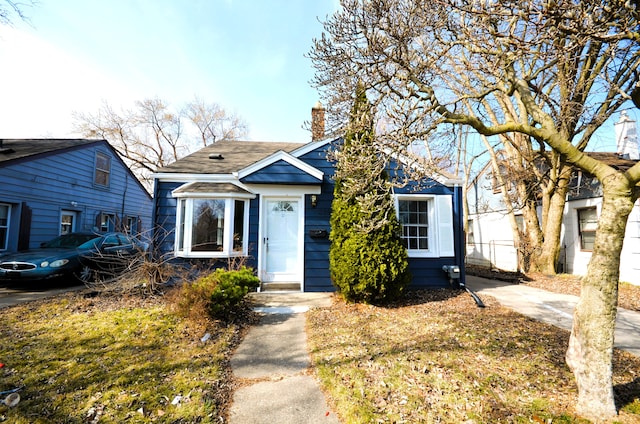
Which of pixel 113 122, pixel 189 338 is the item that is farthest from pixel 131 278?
pixel 113 122

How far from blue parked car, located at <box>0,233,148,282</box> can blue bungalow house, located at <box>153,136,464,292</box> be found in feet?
3.82

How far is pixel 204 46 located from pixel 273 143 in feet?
12.4

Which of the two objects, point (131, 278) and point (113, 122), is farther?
point (113, 122)

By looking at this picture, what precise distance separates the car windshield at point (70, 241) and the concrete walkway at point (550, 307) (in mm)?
11408

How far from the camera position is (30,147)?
34.7ft

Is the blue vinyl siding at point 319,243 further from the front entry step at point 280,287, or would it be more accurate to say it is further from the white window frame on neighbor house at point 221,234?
the white window frame on neighbor house at point 221,234

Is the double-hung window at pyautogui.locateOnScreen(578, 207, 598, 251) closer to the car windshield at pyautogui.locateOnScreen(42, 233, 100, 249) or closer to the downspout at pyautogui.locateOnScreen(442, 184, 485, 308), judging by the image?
the downspout at pyautogui.locateOnScreen(442, 184, 485, 308)

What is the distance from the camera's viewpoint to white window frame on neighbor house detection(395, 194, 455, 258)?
7.43 metres

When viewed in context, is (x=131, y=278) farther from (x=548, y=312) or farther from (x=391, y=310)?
(x=548, y=312)

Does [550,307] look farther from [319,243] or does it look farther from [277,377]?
[277,377]

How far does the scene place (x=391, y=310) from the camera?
5.51 metres

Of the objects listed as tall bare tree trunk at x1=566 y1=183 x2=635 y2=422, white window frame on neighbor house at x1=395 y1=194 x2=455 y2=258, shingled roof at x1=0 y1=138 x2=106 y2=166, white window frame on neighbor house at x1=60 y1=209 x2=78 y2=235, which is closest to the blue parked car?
white window frame on neighbor house at x1=60 y1=209 x2=78 y2=235

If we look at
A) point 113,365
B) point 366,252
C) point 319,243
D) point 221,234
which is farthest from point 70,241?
point 366,252

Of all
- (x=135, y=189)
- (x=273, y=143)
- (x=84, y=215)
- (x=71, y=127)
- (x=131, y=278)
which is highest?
(x=71, y=127)
